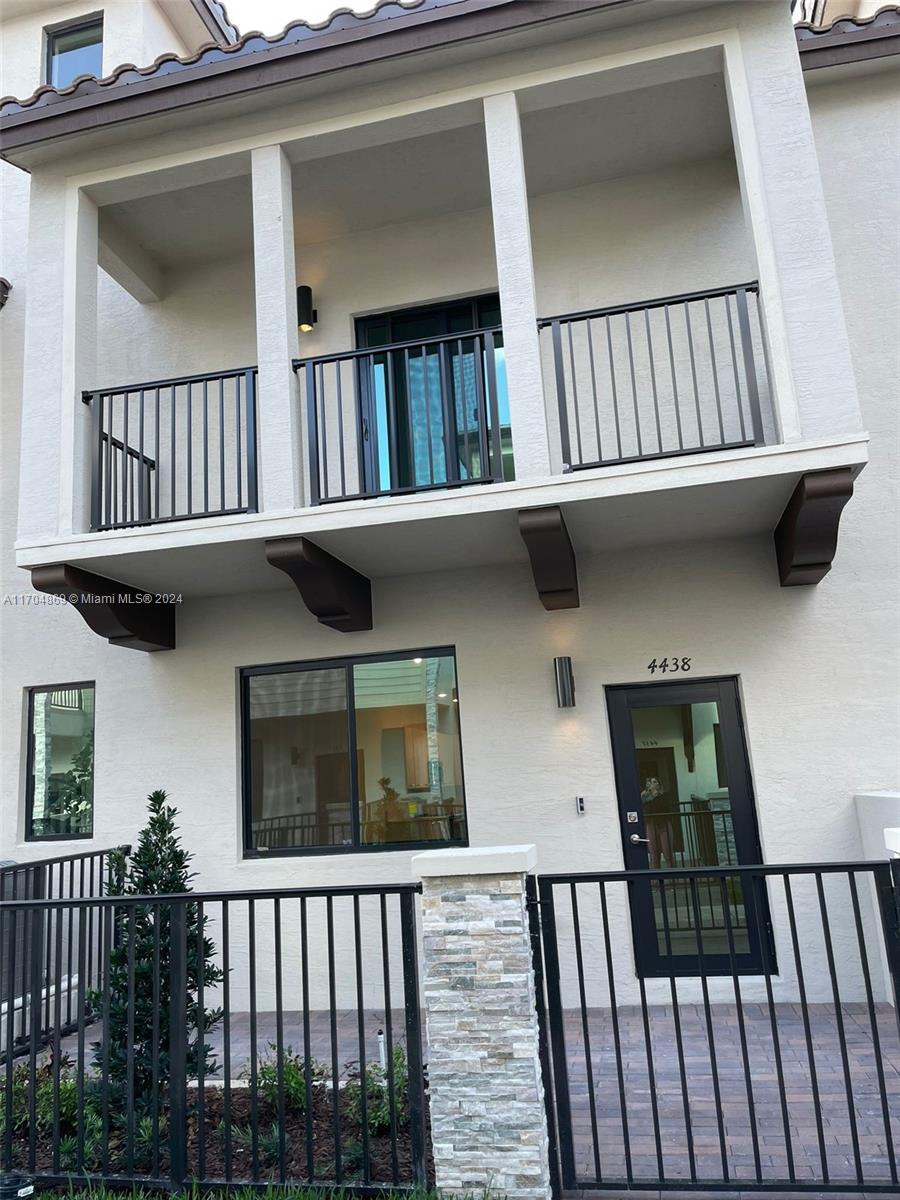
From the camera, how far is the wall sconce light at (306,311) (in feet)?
23.6

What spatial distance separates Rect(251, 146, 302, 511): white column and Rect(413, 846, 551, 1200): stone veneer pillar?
3.07 m

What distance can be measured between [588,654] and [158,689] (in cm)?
354

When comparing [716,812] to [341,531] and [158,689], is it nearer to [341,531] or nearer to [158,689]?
[341,531]

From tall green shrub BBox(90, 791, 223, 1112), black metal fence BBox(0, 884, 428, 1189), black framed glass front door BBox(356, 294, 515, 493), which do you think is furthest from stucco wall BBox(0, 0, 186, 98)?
black metal fence BBox(0, 884, 428, 1189)

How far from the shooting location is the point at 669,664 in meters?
6.18

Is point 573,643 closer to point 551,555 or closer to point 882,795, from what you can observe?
point 551,555

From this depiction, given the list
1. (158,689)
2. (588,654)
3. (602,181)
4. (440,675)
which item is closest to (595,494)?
(588,654)

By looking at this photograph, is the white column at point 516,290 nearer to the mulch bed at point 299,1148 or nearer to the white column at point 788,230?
the white column at point 788,230

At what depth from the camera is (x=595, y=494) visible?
517 cm

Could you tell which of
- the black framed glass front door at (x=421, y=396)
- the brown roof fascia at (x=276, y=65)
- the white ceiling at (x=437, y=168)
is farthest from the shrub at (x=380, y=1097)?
the brown roof fascia at (x=276, y=65)

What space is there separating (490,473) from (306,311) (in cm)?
232

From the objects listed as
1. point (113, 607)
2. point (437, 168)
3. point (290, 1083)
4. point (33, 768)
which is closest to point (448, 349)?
point (437, 168)

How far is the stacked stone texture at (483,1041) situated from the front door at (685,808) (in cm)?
281

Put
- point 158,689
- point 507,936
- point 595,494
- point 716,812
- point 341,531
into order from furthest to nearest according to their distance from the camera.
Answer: point 158,689 < point 716,812 < point 341,531 < point 595,494 < point 507,936
